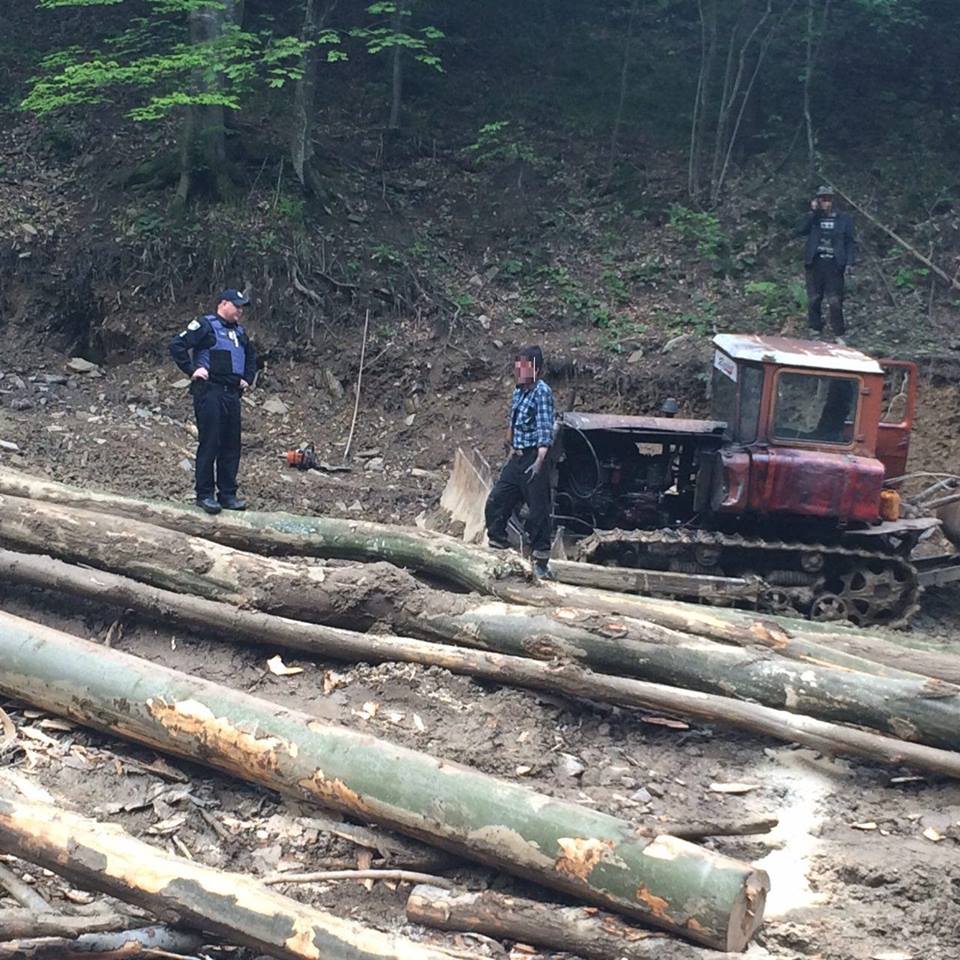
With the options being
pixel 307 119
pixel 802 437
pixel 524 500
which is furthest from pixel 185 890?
pixel 307 119

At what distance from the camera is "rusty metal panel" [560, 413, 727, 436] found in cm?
920

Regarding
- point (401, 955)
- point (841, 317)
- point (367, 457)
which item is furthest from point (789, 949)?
point (841, 317)

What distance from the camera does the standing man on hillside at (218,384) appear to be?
7945mm

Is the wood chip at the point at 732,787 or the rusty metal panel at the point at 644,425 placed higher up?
the rusty metal panel at the point at 644,425

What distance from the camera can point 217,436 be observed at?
8070 millimetres

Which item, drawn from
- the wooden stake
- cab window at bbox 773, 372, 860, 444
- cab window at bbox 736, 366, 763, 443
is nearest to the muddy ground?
cab window at bbox 773, 372, 860, 444

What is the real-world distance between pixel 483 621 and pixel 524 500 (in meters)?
2.55

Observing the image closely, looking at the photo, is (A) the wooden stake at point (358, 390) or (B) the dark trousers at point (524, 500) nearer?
(B) the dark trousers at point (524, 500)

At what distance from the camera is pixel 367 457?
42.0 ft

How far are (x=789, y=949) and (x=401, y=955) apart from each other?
156 cm

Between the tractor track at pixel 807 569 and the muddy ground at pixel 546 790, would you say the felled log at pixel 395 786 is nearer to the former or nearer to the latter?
the muddy ground at pixel 546 790

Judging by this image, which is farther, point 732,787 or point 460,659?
point 460,659

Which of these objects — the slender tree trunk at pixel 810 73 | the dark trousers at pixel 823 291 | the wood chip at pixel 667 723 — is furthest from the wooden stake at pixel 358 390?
the slender tree trunk at pixel 810 73

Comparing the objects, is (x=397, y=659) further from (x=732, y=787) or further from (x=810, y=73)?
(x=810, y=73)
